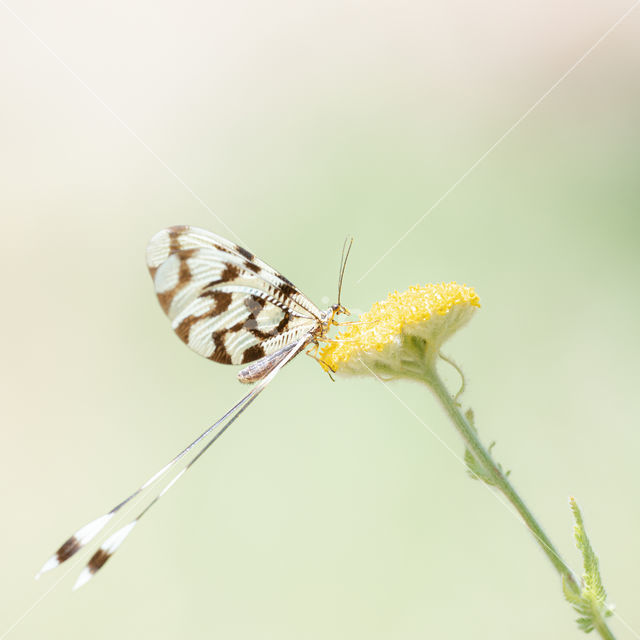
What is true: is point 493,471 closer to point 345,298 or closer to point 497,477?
point 497,477

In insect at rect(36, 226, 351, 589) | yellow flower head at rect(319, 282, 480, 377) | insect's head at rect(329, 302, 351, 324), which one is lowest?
yellow flower head at rect(319, 282, 480, 377)

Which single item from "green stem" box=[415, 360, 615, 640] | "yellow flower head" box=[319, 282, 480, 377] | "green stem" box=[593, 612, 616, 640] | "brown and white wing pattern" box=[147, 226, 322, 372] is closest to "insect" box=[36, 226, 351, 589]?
"brown and white wing pattern" box=[147, 226, 322, 372]

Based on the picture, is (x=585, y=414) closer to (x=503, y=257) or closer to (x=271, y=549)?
(x=503, y=257)

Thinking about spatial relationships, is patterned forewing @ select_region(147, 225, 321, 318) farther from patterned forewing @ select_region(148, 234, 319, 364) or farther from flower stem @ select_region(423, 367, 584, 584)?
flower stem @ select_region(423, 367, 584, 584)

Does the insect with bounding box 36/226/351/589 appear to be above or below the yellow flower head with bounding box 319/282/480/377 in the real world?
above

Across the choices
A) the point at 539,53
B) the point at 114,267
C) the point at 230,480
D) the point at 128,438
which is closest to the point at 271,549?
the point at 230,480

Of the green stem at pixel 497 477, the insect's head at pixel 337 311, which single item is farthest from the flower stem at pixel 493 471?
the insect's head at pixel 337 311
